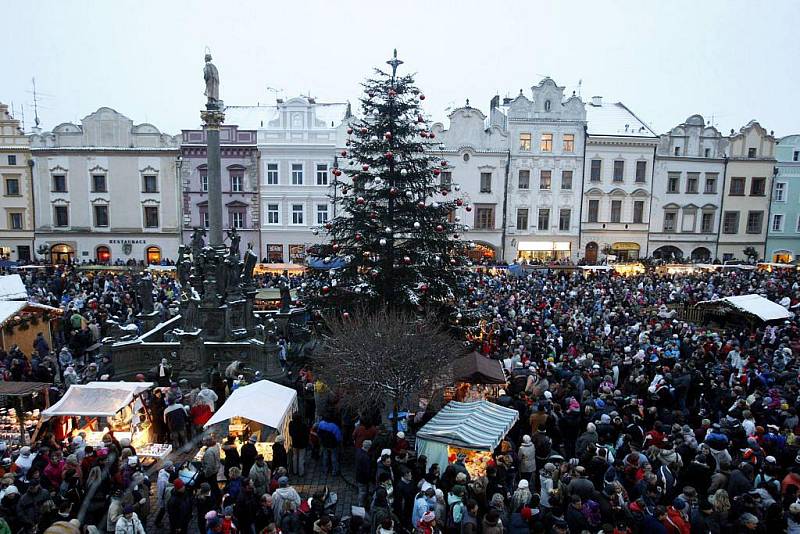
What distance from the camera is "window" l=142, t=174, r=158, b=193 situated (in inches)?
1550

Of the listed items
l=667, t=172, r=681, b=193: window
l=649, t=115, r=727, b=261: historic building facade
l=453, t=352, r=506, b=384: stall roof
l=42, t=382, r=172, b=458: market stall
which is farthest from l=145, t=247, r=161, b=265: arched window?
l=667, t=172, r=681, b=193: window

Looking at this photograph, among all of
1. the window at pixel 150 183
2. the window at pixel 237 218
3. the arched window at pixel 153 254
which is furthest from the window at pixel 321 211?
the arched window at pixel 153 254

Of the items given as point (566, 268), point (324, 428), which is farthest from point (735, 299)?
point (324, 428)

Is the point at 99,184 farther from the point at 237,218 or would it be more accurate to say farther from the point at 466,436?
the point at 466,436

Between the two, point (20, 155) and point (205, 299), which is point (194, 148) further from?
point (205, 299)

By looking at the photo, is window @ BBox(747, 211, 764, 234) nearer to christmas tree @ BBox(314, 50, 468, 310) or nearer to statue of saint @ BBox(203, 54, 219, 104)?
christmas tree @ BBox(314, 50, 468, 310)

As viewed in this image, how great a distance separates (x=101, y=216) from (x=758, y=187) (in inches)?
1983

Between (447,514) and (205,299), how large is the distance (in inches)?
426

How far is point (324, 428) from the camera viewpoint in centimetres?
1031

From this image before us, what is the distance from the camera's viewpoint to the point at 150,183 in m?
39.5

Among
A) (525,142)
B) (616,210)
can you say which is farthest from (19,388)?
(616,210)

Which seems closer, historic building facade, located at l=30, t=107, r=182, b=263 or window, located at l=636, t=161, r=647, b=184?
historic building facade, located at l=30, t=107, r=182, b=263

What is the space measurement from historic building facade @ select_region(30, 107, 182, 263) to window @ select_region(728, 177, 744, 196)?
42089 millimetres

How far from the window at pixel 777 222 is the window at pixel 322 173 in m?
35.4
